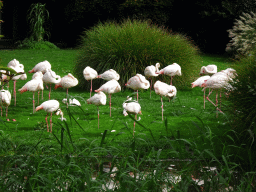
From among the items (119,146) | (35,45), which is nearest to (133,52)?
(119,146)

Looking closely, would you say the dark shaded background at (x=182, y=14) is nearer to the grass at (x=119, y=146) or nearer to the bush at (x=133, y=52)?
the grass at (x=119, y=146)

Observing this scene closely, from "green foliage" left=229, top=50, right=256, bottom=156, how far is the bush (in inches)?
188

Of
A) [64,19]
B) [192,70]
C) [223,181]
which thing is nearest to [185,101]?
[192,70]

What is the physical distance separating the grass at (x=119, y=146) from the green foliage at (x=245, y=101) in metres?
0.21

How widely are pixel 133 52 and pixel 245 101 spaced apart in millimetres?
5392

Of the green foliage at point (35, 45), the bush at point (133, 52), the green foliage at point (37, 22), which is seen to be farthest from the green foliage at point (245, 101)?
the green foliage at point (37, 22)

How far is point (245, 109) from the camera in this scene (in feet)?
14.9

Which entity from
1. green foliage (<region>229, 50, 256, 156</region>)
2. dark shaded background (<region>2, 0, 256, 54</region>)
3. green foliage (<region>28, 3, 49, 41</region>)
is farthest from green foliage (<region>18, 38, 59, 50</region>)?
green foliage (<region>229, 50, 256, 156</region>)

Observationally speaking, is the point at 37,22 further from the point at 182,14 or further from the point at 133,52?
the point at 133,52

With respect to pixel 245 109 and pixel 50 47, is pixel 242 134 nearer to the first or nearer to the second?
pixel 245 109

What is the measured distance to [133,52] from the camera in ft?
31.6

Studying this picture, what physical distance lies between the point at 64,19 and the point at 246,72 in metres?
20.8

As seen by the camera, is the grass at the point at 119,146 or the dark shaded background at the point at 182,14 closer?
the grass at the point at 119,146

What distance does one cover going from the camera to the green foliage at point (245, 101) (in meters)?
4.46
